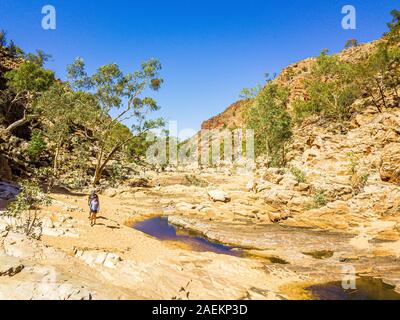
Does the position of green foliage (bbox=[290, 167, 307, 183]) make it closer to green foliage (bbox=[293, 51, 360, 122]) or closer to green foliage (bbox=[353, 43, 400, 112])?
green foliage (bbox=[353, 43, 400, 112])

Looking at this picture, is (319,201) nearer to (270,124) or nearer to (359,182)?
(359,182)

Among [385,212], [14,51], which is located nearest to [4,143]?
[385,212]

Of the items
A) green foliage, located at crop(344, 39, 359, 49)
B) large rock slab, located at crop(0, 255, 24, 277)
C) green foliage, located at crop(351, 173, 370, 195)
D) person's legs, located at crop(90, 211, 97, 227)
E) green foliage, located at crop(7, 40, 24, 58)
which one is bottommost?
large rock slab, located at crop(0, 255, 24, 277)

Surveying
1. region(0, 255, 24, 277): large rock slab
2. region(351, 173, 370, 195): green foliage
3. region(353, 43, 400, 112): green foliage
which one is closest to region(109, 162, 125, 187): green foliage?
region(351, 173, 370, 195): green foliage

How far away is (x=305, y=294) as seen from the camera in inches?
457

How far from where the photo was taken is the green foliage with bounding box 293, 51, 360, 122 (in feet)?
178

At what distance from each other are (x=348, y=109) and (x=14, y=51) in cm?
8068

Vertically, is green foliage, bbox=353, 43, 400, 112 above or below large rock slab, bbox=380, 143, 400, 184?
above

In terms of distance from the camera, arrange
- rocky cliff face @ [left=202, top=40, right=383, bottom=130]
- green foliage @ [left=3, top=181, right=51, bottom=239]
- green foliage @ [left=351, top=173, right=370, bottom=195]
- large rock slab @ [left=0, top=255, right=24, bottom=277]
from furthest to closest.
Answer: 1. rocky cliff face @ [left=202, top=40, right=383, bottom=130]
2. green foliage @ [left=351, top=173, right=370, bottom=195]
3. green foliage @ [left=3, top=181, right=51, bottom=239]
4. large rock slab @ [left=0, top=255, right=24, bottom=277]

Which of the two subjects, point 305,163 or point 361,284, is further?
point 305,163

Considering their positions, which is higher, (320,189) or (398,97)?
(398,97)

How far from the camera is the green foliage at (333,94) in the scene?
54.3 metres

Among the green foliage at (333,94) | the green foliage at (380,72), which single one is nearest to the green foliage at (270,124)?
the green foliage at (333,94)

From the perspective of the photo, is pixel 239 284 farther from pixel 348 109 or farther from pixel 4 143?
pixel 348 109
